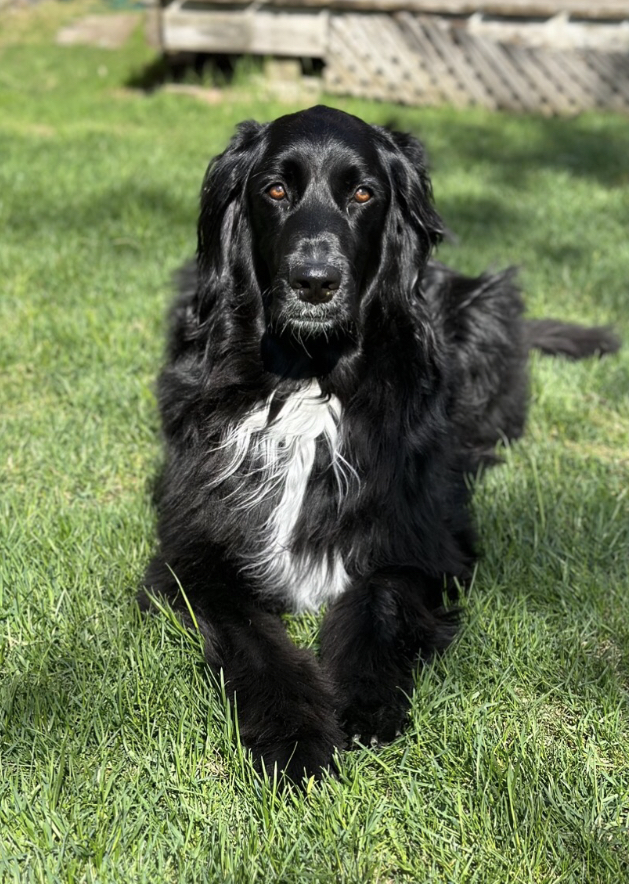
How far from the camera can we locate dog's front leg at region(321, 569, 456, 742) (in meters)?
2.43

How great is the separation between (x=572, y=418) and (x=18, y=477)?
2463 mm

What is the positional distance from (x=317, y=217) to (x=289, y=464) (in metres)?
0.79

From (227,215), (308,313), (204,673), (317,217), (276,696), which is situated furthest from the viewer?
(227,215)

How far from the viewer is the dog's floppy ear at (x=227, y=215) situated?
10.2ft

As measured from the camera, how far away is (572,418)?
4207 millimetres

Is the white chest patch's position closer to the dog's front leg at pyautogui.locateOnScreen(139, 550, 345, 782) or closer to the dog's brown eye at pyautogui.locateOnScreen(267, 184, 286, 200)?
the dog's front leg at pyautogui.locateOnScreen(139, 550, 345, 782)

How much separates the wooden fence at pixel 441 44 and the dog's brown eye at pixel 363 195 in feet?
25.1

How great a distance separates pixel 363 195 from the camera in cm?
294

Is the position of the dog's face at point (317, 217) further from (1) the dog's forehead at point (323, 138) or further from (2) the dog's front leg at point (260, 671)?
(2) the dog's front leg at point (260, 671)

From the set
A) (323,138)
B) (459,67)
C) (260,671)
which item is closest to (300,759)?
(260,671)

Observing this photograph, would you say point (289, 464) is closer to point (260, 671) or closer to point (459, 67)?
point (260, 671)

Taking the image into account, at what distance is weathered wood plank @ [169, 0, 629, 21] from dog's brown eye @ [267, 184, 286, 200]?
7799 millimetres

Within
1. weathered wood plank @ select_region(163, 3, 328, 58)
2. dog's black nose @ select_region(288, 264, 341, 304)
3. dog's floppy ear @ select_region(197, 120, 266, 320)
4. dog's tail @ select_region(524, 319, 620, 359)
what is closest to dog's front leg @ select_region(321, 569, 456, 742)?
dog's black nose @ select_region(288, 264, 341, 304)

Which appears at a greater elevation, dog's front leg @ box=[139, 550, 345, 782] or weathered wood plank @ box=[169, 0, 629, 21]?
dog's front leg @ box=[139, 550, 345, 782]
